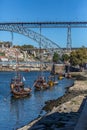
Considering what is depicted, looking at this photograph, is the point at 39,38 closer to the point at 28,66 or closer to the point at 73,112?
the point at 28,66

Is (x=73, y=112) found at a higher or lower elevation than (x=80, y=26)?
lower

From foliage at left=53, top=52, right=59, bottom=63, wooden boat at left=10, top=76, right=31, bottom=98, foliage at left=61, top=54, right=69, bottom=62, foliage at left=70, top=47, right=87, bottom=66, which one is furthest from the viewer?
foliage at left=53, top=52, right=59, bottom=63

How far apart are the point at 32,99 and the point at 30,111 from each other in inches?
437

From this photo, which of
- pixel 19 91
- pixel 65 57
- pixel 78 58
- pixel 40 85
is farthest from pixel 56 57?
pixel 19 91

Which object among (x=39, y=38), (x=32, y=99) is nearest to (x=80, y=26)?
(x=39, y=38)

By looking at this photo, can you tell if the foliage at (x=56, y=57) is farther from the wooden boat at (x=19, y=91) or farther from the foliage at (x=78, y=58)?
the wooden boat at (x=19, y=91)

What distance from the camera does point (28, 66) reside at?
514 ft

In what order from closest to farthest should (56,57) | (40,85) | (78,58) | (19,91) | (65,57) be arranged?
(19,91)
(40,85)
(78,58)
(65,57)
(56,57)

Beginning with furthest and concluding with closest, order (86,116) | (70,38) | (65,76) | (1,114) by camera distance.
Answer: (70,38) < (65,76) < (1,114) < (86,116)

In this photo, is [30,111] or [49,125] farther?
[30,111]

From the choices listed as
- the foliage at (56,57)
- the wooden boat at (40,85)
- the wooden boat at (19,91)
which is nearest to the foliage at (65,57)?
the foliage at (56,57)

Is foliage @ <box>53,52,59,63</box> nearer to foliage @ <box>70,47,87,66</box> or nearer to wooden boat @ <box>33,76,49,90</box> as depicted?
foliage @ <box>70,47,87,66</box>

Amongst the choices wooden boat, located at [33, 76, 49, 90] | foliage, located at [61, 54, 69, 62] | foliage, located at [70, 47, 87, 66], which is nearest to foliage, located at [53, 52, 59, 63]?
foliage, located at [61, 54, 69, 62]

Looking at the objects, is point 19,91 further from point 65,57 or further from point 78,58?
point 65,57
